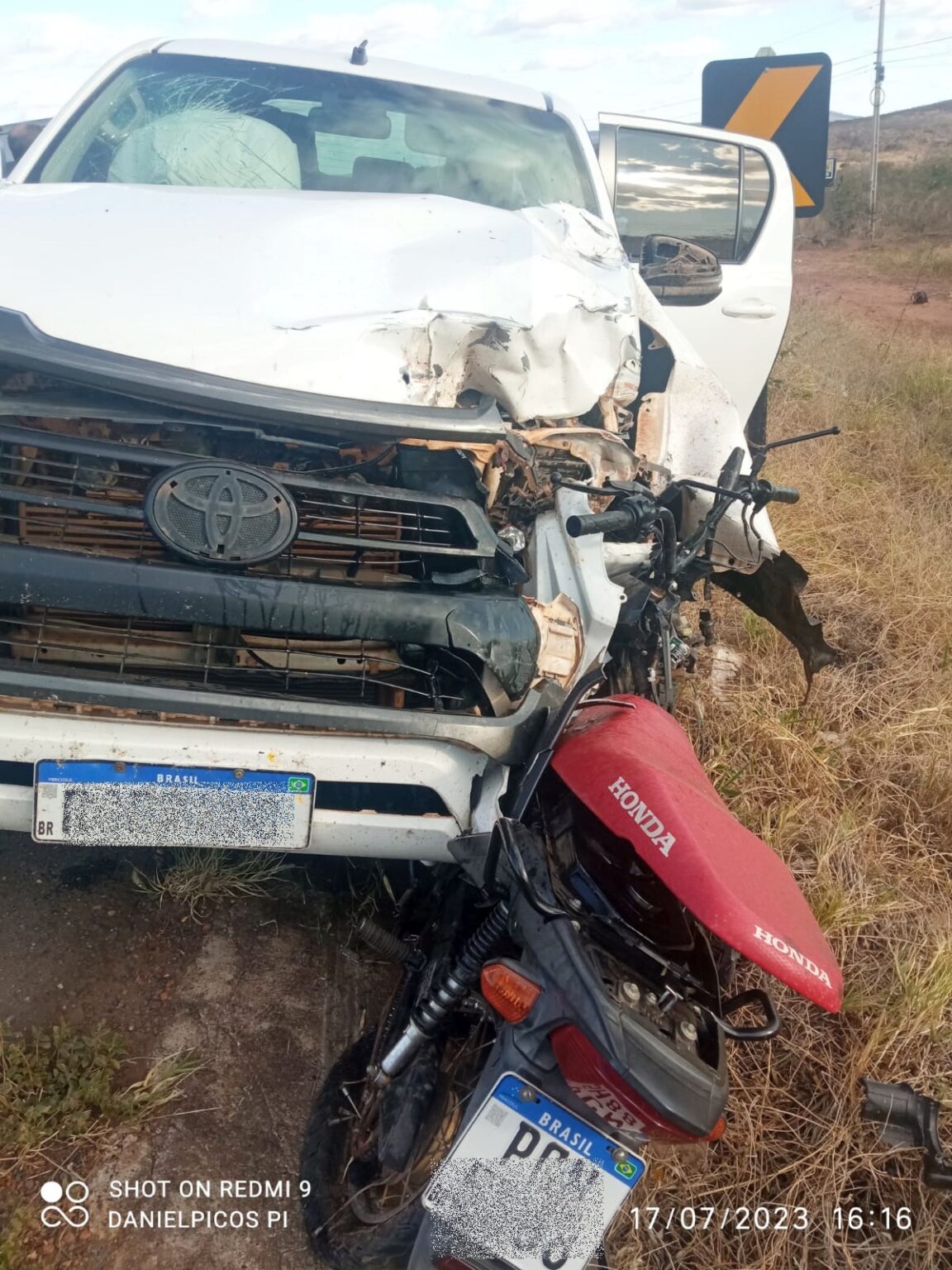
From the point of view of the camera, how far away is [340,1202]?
1759 mm

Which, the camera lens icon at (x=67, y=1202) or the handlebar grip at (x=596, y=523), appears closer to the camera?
the camera lens icon at (x=67, y=1202)

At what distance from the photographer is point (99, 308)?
1918mm

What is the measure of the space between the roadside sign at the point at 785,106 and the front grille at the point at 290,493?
13.8 ft

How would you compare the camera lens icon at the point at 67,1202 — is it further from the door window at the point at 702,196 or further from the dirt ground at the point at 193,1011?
the door window at the point at 702,196

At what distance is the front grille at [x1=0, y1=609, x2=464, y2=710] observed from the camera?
1765mm

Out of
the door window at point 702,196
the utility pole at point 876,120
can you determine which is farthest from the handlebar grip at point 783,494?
the utility pole at point 876,120

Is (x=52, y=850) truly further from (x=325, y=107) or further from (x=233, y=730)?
(x=325, y=107)

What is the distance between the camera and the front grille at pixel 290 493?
5.82 feet

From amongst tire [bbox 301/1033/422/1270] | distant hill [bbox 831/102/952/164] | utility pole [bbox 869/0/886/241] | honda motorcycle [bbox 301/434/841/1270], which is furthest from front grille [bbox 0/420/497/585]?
distant hill [bbox 831/102/952/164]

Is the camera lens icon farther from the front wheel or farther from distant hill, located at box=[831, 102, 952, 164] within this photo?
distant hill, located at box=[831, 102, 952, 164]

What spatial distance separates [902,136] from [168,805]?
170ft

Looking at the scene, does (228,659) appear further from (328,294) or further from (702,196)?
(702,196)

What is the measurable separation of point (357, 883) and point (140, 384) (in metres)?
1.39

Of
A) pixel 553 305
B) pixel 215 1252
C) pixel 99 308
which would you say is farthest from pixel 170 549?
→ pixel 215 1252
